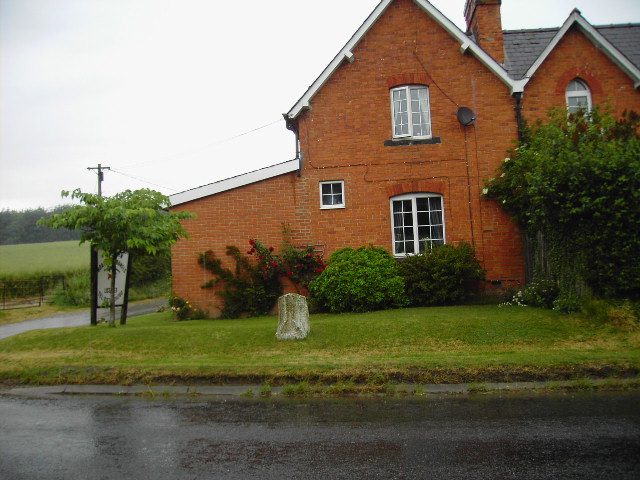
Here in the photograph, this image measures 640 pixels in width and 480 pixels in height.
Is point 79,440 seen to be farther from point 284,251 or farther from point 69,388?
point 284,251

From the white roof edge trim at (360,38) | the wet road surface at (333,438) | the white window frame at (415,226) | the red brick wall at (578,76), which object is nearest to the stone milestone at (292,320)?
the wet road surface at (333,438)

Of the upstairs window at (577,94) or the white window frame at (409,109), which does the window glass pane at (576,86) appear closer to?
the upstairs window at (577,94)

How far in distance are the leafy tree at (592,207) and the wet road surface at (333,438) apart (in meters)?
3.90

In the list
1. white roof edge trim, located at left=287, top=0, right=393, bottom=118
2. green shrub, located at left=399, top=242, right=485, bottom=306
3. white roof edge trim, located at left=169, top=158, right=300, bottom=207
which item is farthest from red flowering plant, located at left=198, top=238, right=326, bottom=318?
white roof edge trim, located at left=287, top=0, right=393, bottom=118

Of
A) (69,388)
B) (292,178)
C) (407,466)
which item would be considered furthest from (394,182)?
(407,466)

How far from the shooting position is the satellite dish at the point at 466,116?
1414 cm

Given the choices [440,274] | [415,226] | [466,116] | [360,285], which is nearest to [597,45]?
[466,116]

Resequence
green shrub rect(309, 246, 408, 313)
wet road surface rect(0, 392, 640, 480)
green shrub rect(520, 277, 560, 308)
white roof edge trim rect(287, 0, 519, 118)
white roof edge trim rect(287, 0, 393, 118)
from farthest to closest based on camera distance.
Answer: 1. white roof edge trim rect(287, 0, 393, 118)
2. white roof edge trim rect(287, 0, 519, 118)
3. green shrub rect(309, 246, 408, 313)
4. green shrub rect(520, 277, 560, 308)
5. wet road surface rect(0, 392, 640, 480)

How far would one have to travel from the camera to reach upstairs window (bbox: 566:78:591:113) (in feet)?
48.9

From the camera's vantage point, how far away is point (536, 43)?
54.3ft

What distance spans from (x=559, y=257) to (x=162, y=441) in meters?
8.83

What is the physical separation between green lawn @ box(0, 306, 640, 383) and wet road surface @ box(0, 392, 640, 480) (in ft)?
2.54

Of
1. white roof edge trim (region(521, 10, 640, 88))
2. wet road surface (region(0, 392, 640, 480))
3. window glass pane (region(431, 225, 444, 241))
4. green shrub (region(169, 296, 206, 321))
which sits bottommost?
wet road surface (region(0, 392, 640, 480))

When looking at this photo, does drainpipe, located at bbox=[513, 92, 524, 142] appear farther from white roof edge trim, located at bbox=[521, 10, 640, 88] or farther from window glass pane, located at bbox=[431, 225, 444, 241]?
window glass pane, located at bbox=[431, 225, 444, 241]
